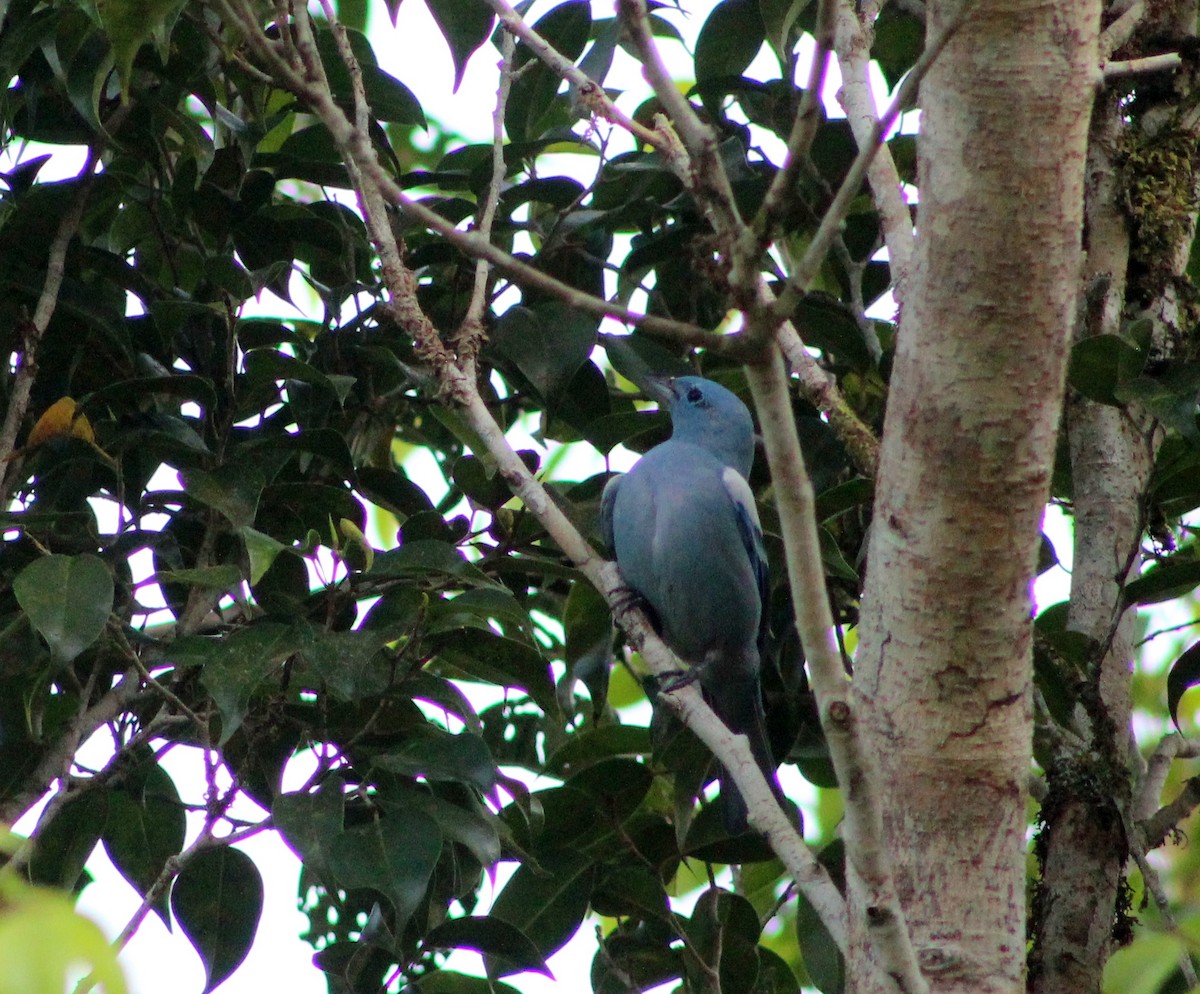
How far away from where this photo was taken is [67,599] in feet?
9.39

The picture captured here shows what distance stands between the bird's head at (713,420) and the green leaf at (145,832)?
2.15m

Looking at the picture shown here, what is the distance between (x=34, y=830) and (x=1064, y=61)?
2570 mm

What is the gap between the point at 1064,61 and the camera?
96.1 inches

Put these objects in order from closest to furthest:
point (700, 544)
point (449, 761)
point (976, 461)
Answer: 1. point (976, 461)
2. point (449, 761)
3. point (700, 544)

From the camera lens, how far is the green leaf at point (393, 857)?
2.90 meters

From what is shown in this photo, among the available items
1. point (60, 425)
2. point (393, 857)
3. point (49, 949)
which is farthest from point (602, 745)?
point (49, 949)

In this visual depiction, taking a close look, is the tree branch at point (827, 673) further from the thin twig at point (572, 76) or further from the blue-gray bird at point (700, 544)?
the blue-gray bird at point (700, 544)

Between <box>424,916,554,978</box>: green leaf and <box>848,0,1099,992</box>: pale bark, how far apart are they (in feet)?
3.90

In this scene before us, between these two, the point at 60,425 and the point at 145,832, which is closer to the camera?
the point at 145,832

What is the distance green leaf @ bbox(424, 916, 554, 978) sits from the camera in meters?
3.32

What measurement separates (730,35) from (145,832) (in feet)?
8.46

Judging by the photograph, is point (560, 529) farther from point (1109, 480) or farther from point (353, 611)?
point (1109, 480)

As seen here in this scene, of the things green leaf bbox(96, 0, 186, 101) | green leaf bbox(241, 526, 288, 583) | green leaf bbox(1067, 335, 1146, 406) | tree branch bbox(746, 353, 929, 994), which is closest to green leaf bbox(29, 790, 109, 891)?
green leaf bbox(241, 526, 288, 583)

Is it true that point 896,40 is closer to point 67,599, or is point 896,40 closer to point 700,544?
point 700,544
